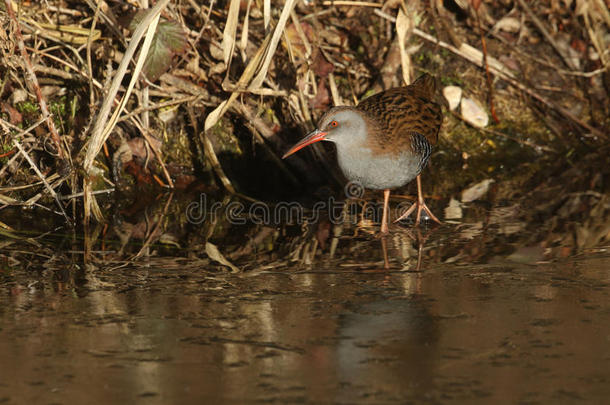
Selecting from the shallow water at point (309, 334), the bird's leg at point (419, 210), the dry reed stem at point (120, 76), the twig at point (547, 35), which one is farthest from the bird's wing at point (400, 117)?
the twig at point (547, 35)

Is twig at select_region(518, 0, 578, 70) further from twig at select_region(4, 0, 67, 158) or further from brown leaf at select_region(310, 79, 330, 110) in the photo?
twig at select_region(4, 0, 67, 158)

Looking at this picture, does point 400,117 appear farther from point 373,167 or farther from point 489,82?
point 489,82

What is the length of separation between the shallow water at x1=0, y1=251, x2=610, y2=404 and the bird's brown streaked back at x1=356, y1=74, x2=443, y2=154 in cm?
100

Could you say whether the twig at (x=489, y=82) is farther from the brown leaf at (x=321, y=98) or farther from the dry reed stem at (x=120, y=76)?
the dry reed stem at (x=120, y=76)

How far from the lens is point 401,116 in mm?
5164

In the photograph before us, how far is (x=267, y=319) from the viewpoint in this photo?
11.5ft

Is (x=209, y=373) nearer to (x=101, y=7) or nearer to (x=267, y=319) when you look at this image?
(x=267, y=319)

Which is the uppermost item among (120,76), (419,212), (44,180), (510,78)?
(510,78)

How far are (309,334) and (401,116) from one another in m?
2.17

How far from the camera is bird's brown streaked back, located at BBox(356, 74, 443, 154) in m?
4.91

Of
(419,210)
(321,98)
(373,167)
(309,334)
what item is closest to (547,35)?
(321,98)

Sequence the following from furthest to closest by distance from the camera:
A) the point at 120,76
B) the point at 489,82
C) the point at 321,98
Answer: the point at 489,82
the point at 321,98
the point at 120,76

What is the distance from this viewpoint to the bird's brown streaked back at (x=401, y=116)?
4910 millimetres

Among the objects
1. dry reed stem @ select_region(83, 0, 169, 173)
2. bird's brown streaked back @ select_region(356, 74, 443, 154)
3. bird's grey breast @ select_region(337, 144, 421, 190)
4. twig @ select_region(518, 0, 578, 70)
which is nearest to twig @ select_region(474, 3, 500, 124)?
twig @ select_region(518, 0, 578, 70)
